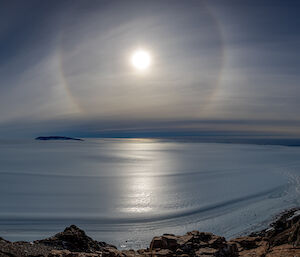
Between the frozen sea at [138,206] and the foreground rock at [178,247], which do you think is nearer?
the foreground rock at [178,247]

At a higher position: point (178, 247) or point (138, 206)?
point (138, 206)

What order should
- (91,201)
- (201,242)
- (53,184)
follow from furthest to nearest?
(53,184)
(91,201)
(201,242)

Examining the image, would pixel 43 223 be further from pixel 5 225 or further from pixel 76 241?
pixel 76 241

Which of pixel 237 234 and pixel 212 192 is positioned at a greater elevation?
pixel 212 192

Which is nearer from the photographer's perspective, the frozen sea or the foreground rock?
the foreground rock

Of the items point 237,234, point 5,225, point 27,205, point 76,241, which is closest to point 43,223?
point 5,225

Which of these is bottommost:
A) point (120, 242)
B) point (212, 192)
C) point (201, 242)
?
point (120, 242)

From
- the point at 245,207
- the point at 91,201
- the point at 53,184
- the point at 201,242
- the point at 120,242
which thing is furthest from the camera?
the point at 53,184

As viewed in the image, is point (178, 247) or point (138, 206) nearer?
point (178, 247)
